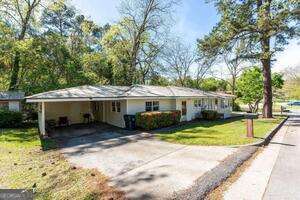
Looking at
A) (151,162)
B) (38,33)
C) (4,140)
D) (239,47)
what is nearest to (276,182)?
(151,162)

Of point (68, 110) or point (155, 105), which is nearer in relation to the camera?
point (155, 105)

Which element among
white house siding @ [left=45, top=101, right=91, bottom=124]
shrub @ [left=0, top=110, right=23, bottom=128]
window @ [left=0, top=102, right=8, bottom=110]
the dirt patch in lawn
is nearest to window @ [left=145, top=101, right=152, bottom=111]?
white house siding @ [left=45, top=101, right=91, bottom=124]

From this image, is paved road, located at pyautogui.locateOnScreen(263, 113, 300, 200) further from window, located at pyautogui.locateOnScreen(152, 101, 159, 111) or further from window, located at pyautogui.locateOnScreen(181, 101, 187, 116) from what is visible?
window, located at pyautogui.locateOnScreen(181, 101, 187, 116)

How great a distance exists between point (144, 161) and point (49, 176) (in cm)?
337

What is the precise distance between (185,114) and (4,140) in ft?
48.9

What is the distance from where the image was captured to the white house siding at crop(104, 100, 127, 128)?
2009 cm

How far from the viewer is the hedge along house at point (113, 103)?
59.0 ft

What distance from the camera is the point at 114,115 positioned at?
21484mm

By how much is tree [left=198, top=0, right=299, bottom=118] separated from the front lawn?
63.2 ft

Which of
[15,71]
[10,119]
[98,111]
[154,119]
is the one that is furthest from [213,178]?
[15,71]

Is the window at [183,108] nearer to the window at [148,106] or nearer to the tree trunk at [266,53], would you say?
the window at [148,106]

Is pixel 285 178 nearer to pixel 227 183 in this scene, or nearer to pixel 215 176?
pixel 227 183

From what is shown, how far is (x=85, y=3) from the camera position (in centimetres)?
2873

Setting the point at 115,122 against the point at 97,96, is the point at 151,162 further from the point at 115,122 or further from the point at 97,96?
the point at 115,122
